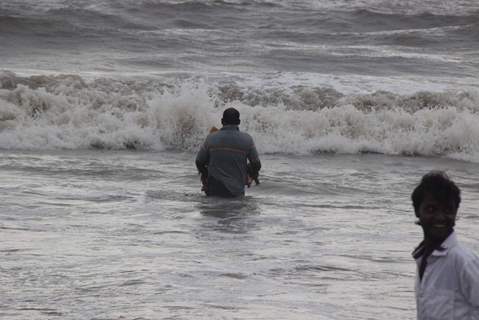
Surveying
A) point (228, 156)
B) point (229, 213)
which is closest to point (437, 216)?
point (229, 213)

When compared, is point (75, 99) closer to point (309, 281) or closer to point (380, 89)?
point (380, 89)

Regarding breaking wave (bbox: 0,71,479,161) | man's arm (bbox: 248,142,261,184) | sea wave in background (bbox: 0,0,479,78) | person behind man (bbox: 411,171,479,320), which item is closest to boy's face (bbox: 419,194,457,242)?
person behind man (bbox: 411,171,479,320)

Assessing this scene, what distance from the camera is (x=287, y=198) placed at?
1369cm

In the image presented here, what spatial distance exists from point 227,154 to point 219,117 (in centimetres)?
895

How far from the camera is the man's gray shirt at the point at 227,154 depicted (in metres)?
12.4

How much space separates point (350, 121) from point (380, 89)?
2.81m

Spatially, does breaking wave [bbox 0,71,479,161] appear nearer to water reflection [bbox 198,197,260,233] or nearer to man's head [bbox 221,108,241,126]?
water reflection [bbox 198,197,260,233]

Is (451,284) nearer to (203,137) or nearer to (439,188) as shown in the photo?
(439,188)

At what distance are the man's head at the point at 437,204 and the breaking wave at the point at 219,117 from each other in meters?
14.7

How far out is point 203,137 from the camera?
20.4 m

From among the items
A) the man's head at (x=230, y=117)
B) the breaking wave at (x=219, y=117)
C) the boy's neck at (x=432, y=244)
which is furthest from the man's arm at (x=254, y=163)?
the boy's neck at (x=432, y=244)

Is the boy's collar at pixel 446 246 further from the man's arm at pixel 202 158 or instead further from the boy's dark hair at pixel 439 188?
the man's arm at pixel 202 158

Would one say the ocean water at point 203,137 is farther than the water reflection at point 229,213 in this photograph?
No

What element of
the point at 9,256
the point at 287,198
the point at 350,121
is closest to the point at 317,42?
the point at 350,121
